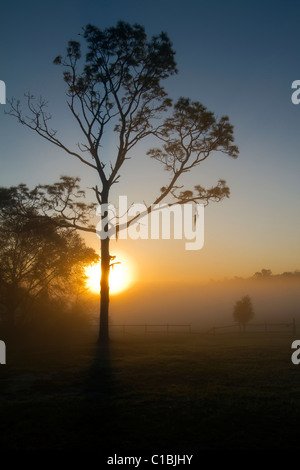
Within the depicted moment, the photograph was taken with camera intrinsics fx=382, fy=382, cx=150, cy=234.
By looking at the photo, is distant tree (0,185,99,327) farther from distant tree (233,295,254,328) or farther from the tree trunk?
distant tree (233,295,254,328)

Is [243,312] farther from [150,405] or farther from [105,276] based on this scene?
[150,405]

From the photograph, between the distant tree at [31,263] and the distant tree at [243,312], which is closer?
the distant tree at [31,263]

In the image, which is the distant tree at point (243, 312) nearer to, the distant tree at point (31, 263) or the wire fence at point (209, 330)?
the wire fence at point (209, 330)

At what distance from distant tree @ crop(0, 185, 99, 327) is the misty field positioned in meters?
18.0

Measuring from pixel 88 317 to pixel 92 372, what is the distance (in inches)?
1171

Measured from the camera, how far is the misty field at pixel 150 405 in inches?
279

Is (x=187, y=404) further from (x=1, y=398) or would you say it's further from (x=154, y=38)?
(x=154, y=38)

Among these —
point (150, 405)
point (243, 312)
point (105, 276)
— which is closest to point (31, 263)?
point (105, 276)

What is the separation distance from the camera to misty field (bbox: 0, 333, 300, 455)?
710 centimetres

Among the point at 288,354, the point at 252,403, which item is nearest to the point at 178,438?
the point at 252,403

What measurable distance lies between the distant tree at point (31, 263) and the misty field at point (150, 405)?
18.0 meters

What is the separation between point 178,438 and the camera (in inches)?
282

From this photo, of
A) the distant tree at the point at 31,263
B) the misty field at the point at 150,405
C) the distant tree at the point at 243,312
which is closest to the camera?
the misty field at the point at 150,405

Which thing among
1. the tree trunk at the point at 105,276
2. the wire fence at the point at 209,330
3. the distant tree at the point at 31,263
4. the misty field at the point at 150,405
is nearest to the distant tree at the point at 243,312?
the wire fence at the point at 209,330
